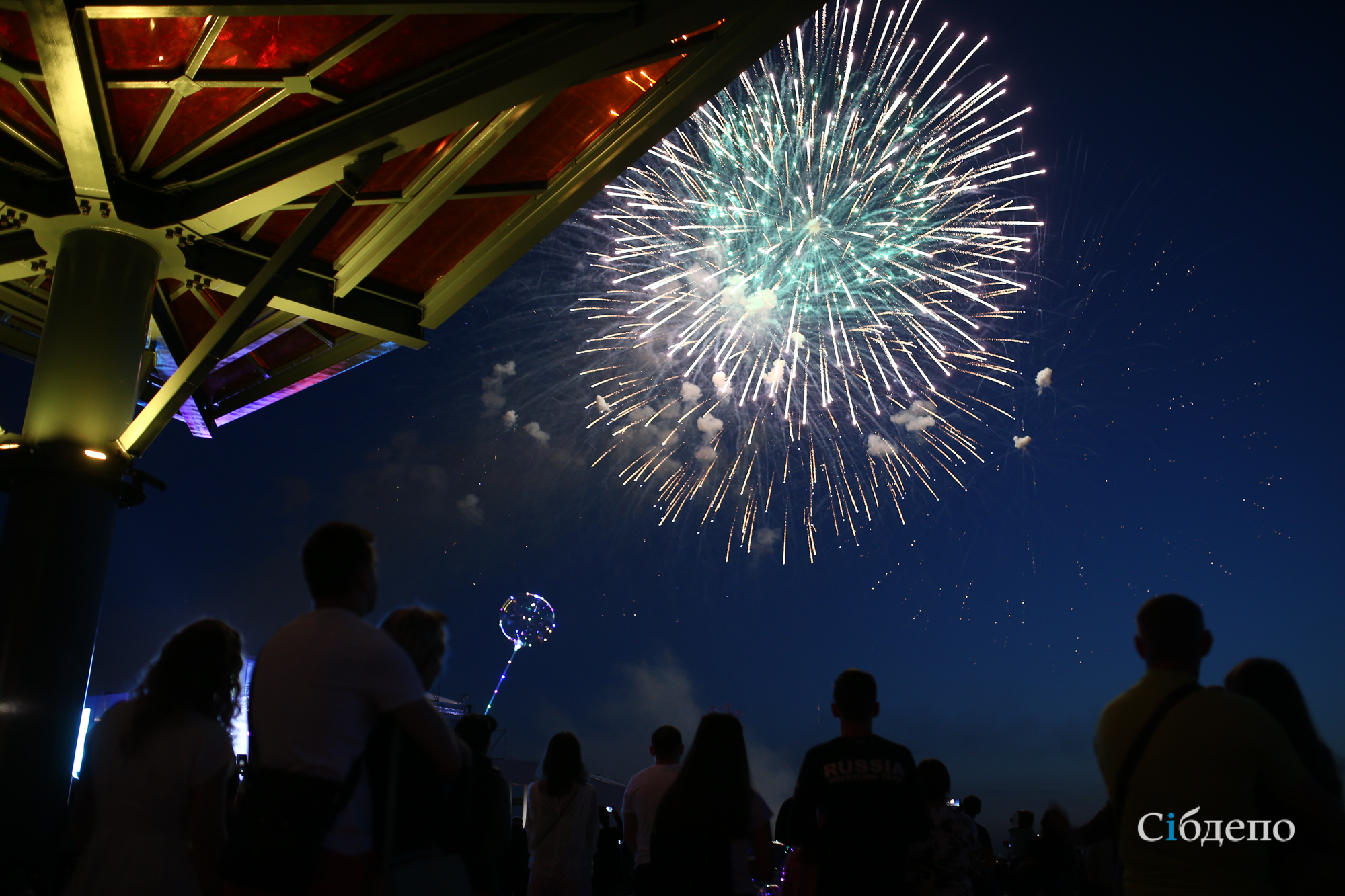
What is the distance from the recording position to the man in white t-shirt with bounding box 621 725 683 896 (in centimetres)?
585

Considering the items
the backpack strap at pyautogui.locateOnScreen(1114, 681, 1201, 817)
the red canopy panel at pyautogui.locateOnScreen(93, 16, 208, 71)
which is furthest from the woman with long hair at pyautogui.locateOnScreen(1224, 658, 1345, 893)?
the red canopy panel at pyautogui.locateOnScreen(93, 16, 208, 71)

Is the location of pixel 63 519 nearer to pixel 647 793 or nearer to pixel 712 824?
pixel 647 793

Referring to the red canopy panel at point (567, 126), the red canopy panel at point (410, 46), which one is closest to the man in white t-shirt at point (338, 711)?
the red canopy panel at point (410, 46)

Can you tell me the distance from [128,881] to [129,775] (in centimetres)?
36

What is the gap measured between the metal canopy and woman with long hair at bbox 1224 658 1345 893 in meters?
6.28

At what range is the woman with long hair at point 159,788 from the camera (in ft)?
10.3

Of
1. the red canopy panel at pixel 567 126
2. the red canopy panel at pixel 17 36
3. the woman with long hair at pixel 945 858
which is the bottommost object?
the woman with long hair at pixel 945 858

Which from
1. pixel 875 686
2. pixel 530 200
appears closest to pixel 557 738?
pixel 875 686

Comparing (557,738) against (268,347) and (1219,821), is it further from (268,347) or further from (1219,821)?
(268,347)

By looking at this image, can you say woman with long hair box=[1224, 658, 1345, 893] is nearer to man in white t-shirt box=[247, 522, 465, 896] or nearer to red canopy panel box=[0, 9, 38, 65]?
man in white t-shirt box=[247, 522, 465, 896]

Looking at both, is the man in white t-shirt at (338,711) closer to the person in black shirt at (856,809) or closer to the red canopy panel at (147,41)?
the person in black shirt at (856,809)

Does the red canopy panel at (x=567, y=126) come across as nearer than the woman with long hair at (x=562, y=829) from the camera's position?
No

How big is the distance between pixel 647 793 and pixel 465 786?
3002 millimetres

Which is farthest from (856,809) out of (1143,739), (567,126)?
(567,126)
